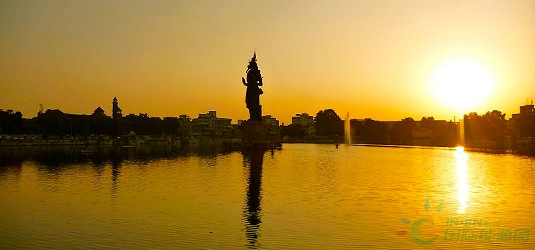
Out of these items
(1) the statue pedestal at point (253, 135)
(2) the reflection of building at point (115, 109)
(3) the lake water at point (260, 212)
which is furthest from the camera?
(2) the reflection of building at point (115, 109)

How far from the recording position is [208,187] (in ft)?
137

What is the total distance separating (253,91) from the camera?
4289 inches

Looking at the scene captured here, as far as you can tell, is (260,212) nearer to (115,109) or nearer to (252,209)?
(252,209)

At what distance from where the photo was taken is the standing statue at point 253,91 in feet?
353

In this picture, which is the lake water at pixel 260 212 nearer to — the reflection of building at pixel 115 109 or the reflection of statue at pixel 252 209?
the reflection of statue at pixel 252 209

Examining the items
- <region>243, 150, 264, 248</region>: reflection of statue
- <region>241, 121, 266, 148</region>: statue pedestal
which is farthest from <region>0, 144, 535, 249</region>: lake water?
<region>241, 121, 266, 148</region>: statue pedestal

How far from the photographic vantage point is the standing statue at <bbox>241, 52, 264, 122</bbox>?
353 feet

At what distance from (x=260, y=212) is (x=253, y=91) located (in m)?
80.0

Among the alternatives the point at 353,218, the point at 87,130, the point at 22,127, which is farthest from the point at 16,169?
the point at 87,130

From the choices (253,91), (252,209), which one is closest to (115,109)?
(253,91)

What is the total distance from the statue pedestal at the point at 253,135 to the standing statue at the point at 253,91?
1.10 meters

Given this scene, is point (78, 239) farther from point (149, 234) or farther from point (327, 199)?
point (327, 199)

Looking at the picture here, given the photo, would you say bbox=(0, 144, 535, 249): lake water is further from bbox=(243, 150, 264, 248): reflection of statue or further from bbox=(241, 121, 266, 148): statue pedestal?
bbox=(241, 121, 266, 148): statue pedestal

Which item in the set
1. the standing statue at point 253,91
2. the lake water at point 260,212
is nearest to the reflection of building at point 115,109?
the standing statue at point 253,91
